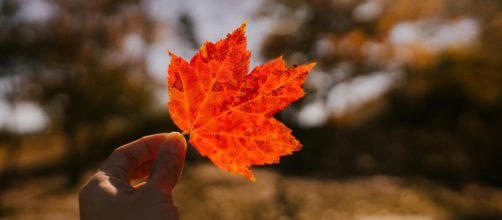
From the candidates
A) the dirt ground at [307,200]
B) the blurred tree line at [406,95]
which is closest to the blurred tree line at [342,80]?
the blurred tree line at [406,95]

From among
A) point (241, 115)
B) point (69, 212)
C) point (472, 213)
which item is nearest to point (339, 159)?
point (472, 213)

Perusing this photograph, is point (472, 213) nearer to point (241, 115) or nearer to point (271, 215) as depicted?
point (271, 215)

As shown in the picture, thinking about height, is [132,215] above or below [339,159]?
below

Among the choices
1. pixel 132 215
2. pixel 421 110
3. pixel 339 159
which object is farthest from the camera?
pixel 421 110

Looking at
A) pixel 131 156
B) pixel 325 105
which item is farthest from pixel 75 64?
pixel 131 156

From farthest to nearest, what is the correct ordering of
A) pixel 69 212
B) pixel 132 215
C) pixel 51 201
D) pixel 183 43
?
pixel 183 43 < pixel 51 201 < pixel 69 212 < pixel 132 215

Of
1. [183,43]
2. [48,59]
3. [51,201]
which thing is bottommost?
[51,201]

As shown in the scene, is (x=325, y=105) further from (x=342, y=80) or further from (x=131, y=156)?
(x=131, y=156)

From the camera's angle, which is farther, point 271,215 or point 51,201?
point 51,201
